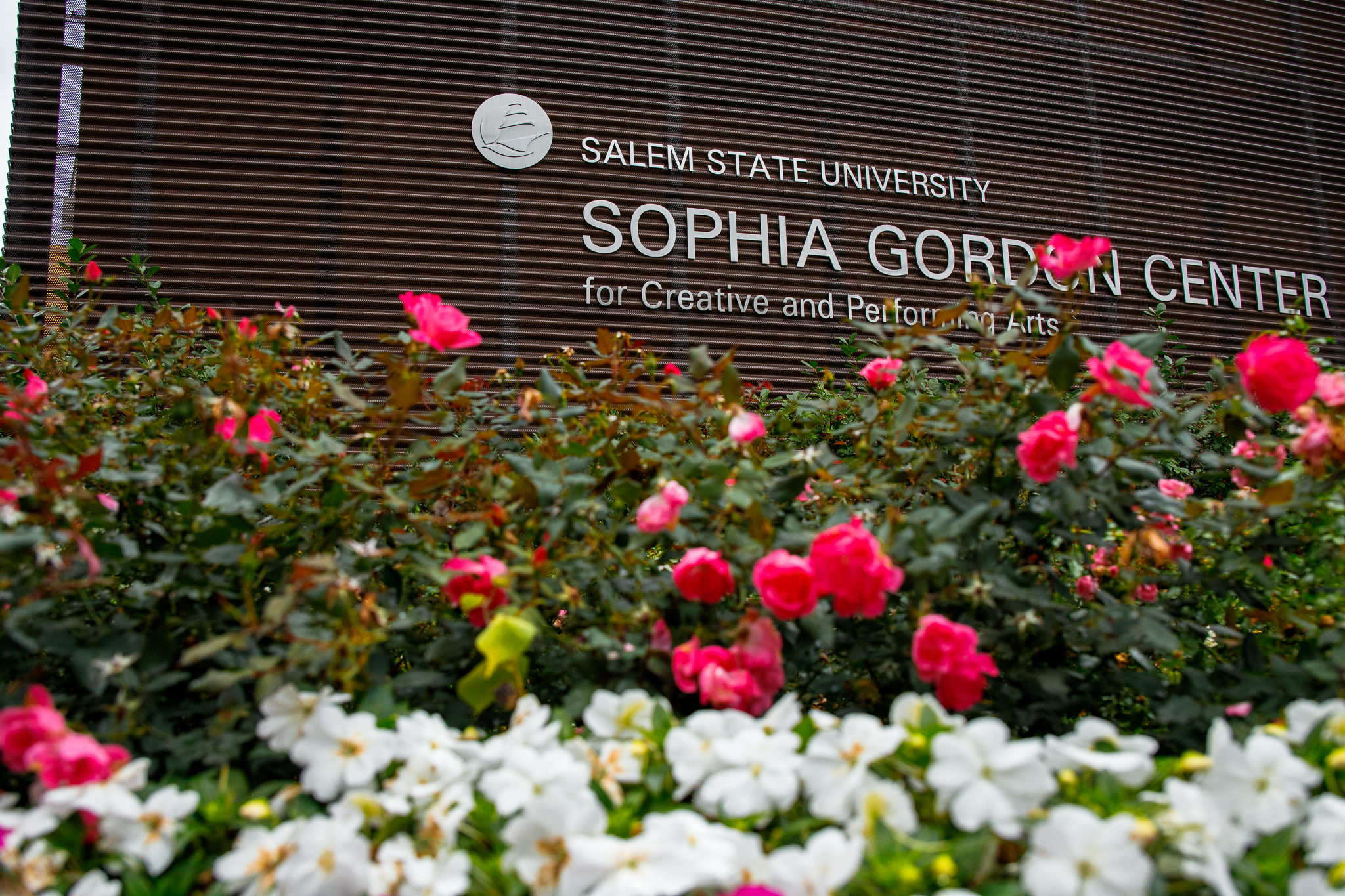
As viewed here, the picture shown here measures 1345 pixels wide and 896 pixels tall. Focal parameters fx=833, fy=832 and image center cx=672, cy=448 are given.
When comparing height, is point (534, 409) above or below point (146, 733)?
above

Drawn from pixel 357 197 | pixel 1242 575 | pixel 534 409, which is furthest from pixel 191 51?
pixel 1242 575

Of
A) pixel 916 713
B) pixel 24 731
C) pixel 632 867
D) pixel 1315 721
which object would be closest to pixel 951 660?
pixel 916 713

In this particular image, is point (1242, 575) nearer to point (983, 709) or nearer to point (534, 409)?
point (983, 709)

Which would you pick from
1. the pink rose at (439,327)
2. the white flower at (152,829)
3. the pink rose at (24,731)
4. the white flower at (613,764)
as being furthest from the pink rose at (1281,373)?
the pink rose at (24,731)

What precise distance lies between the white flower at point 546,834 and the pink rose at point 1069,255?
1.05m

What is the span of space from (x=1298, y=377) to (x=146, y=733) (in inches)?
59.0

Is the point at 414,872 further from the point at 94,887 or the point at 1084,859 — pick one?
the point at 1084,859

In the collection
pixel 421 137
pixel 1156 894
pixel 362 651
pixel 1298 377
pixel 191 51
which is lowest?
pixel 1156 894

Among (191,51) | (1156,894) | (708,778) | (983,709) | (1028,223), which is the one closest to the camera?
(1156,894)

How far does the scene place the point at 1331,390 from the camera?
1.12 m

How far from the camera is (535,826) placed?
2.45 ft

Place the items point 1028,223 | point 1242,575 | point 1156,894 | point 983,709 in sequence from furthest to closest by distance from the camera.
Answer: point 1028,223 < point 1242,575 < point 983,709 < point 1156,894

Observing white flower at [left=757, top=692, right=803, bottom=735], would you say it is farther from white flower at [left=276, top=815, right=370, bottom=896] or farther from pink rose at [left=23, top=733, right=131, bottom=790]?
pink rose at [left=23, top=733, right=131, bottom=790]

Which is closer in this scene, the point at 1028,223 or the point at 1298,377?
the point at 1298,377
